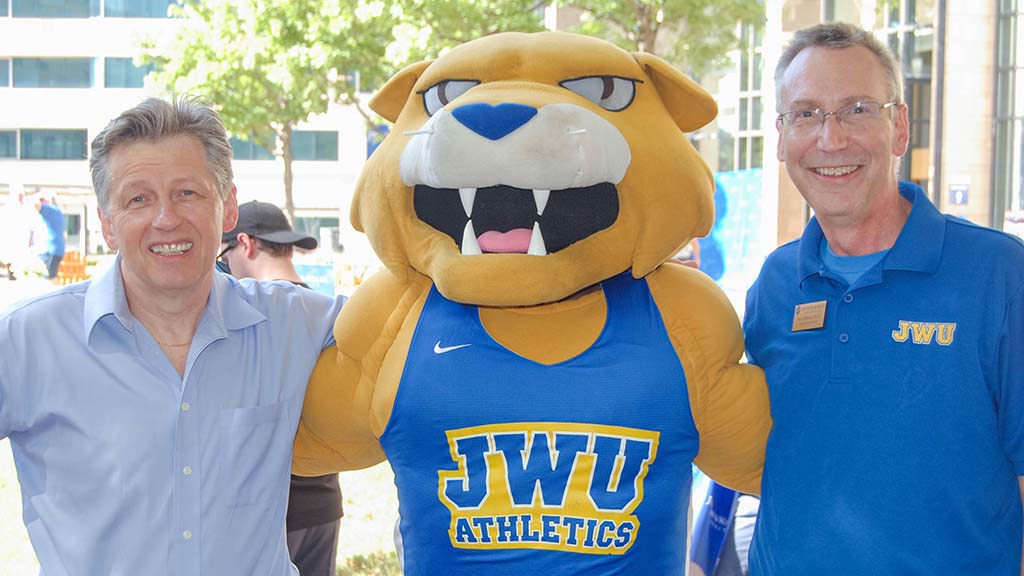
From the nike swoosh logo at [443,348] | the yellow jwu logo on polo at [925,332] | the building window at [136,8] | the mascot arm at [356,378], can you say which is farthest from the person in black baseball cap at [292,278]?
the building window at [136,8]

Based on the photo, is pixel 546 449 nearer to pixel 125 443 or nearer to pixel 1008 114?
pixel 125 443

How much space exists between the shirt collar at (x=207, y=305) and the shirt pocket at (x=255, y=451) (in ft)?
0.68

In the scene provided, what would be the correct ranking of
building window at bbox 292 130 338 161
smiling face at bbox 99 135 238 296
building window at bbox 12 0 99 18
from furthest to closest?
1. building window at bbox 12 0 99 18
2. building window at bbox 292 130 338 161
3. smiling face at bbox 99 135 238 296

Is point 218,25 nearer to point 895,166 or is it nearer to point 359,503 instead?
point 359,503

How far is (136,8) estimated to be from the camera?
36344 millimetres

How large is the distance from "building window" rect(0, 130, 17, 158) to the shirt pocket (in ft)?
125

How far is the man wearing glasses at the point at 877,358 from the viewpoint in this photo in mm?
2283

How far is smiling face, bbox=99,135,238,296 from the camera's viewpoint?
234 centimetres

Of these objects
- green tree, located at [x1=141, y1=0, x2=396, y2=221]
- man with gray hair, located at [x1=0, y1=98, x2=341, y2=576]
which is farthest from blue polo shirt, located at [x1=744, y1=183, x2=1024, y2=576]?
green tree, located at [x1=141, y1=0, x2=396, y2=221]

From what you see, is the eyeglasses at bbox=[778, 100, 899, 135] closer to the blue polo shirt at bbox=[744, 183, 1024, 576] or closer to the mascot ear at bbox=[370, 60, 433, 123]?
the blue polo shirt at bbox=[744, 183, 1024, 576]

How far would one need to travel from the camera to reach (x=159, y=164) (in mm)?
2373

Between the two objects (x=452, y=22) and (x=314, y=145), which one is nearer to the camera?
(x=452, y=22)

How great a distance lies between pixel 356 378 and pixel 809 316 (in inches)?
44.8

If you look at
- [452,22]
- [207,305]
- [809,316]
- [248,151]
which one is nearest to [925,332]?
[809,316]
